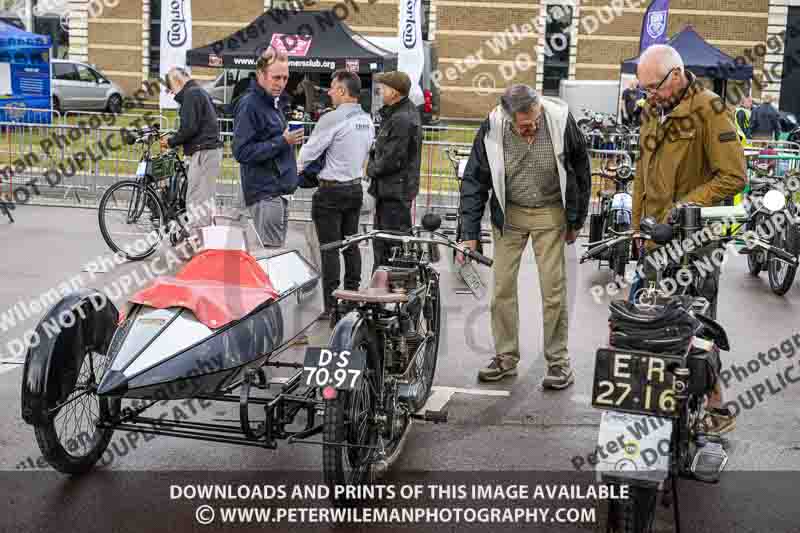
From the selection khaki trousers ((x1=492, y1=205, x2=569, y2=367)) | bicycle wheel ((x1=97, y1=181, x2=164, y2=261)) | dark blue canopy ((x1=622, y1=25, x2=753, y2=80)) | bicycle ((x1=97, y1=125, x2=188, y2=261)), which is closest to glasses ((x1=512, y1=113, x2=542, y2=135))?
khaki trousers ((x1=492, y1=205, x2=569, y2=367))

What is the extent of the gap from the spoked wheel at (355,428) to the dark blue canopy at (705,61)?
68.6 ft

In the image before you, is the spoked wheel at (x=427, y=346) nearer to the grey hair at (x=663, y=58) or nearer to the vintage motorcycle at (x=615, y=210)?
the grey hair at (x=663, y=58)

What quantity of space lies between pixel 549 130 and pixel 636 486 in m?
2.95

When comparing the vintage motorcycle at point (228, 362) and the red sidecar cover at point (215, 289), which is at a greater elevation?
the red sidecar cover at point (215, 289)

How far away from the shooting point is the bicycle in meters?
11.2

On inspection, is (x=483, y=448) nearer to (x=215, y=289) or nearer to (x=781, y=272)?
(x=215, y=289)

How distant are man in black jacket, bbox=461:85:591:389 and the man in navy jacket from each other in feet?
5.48

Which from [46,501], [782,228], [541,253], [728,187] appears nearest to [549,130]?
[541,253]

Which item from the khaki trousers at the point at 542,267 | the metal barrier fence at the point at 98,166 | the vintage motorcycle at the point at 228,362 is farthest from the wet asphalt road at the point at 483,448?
the metal barrier fence at the point at 98,166

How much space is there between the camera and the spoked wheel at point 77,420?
4.64 metres

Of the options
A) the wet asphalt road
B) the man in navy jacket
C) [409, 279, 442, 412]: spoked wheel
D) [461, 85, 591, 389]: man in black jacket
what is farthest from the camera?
the man in navy jacket

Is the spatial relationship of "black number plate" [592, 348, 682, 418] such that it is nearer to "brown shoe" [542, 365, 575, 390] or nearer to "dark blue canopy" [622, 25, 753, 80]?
"brown shoe" [542, 365, 575, 390]

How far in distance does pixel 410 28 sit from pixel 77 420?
66.8 feet

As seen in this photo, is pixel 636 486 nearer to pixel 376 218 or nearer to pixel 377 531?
pixel 377 531
